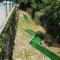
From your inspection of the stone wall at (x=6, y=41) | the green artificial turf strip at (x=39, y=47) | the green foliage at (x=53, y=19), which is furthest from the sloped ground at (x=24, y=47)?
the stone wall at (x=6, y=41)

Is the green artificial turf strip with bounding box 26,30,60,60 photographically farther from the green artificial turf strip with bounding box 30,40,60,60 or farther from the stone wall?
the stone wall

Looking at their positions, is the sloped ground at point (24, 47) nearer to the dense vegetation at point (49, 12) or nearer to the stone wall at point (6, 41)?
the dense vegetation at point (49, 12)

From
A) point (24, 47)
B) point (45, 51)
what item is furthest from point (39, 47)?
point (24, 47)

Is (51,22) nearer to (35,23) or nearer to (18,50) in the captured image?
(35,23)

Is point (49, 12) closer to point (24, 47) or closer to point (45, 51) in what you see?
point (45, 51)

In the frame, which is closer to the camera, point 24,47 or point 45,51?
point 24,47

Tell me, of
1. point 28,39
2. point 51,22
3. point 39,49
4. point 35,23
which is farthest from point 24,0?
point 39,49

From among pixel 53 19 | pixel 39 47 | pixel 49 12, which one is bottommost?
pixel 39 47

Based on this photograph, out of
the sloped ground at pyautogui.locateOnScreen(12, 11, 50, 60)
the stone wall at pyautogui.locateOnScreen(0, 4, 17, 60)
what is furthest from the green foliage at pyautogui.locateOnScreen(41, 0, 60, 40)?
the stone wall at pyautogui.locateOnScreen(0, 4, 17, 60)
